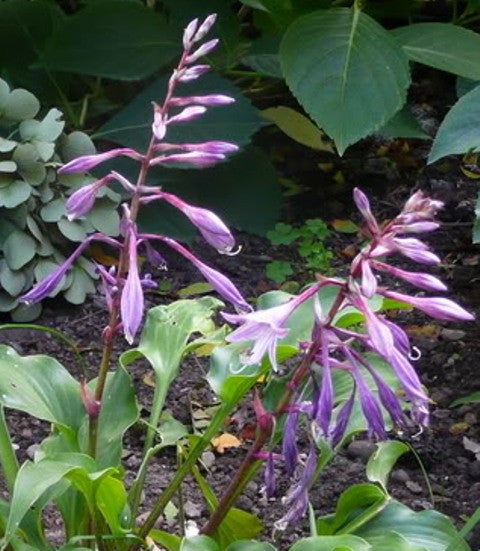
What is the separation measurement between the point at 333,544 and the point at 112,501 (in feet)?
1.05

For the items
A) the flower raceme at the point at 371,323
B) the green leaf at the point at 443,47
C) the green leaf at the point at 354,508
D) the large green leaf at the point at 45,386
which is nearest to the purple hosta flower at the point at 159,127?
the flower raceme at the point at 371,323

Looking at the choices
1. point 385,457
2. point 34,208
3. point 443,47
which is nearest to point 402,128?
point 443,47

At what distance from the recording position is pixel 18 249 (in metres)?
2.76

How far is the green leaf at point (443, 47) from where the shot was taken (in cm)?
289

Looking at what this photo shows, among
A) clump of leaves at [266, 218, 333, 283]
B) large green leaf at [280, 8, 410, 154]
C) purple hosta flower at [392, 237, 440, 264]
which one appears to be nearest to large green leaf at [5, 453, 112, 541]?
purple hosta flower at [392, 237, 440, 264]

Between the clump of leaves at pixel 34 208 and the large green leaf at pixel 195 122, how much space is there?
0.15 meters

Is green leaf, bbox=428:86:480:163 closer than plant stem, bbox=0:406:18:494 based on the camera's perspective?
No

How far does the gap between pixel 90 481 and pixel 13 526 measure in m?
0.17

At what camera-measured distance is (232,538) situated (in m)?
1.96

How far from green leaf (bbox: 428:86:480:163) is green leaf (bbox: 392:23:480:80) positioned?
545 mm

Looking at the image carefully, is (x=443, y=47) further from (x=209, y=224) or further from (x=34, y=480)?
(x=34, y=480)

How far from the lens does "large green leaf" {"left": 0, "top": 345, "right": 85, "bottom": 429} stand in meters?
1.80

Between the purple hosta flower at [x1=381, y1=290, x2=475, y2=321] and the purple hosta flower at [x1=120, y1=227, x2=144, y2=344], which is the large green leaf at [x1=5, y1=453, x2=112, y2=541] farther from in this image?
the purple hosta flower at [x1=381, y1=290, x2=475, y2=321]

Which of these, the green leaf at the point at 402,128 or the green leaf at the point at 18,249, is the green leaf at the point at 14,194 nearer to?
the green leaf at the point at 18,249
